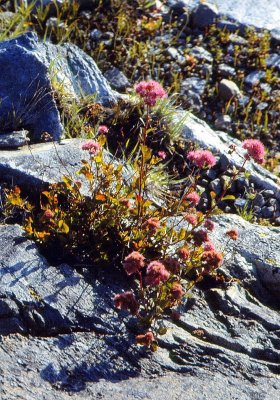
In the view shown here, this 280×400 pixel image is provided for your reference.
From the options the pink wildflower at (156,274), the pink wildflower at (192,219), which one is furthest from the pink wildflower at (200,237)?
the pink wildflower at (156,274)

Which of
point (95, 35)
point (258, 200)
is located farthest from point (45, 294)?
point (95, 35)

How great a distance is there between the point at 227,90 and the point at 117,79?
135 centimetres

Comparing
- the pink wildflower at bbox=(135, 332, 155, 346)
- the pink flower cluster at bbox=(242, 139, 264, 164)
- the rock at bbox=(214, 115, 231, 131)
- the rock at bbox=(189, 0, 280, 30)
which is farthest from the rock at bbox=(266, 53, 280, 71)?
the pink wildflower at bbox=(135, 332, 155, 346)

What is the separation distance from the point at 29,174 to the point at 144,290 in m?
1.39

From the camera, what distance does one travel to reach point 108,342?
398cm

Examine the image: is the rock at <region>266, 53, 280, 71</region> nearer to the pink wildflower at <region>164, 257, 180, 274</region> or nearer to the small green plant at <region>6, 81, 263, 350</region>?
the small green plant at <region>6, 81, 263, 350</region>

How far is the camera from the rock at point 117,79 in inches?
281

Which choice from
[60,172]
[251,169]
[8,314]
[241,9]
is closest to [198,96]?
[251,169]

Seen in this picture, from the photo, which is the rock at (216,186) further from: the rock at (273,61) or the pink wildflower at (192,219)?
the rock at (273,61)

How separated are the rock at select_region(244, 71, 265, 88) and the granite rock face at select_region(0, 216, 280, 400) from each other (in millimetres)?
3911

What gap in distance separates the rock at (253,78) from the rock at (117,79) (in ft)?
5.41

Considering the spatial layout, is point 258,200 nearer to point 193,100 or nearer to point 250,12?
point 193,100

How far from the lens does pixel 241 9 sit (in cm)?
891

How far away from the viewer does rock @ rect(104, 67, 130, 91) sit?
7133 millimetres
